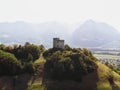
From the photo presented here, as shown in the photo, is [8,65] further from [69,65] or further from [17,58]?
[69,65]

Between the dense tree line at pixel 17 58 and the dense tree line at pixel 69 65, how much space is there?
14.7 feet

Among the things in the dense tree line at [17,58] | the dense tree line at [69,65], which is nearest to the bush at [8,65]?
the dense tree line at [17,58]

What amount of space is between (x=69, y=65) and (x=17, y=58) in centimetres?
1575

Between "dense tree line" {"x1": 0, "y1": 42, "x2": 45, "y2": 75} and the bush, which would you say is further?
"dense tree line" {"x1": 0, "y1": 42, "x2": 45, "y2": 75}

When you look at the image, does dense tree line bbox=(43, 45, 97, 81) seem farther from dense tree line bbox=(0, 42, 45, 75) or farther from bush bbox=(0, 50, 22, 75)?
bush bbox=(0, 50, 22, 75)

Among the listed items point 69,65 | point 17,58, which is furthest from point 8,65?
point 69,65

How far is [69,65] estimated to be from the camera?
9069cm

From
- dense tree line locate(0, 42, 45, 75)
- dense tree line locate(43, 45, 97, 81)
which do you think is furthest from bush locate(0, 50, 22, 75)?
dense tree line locate(43, 45, 97, 81)

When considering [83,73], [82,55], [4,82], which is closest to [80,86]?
[83,73]

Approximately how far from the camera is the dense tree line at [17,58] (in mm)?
89875

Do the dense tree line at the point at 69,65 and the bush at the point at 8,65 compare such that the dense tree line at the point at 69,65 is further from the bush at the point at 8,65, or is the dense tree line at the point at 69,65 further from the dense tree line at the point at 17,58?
the bush at the point at 8,65

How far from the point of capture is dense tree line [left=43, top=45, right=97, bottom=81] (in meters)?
89.8

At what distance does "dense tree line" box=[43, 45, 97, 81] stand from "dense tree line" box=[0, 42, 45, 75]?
4470mm

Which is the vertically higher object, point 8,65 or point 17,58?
point 17,58
